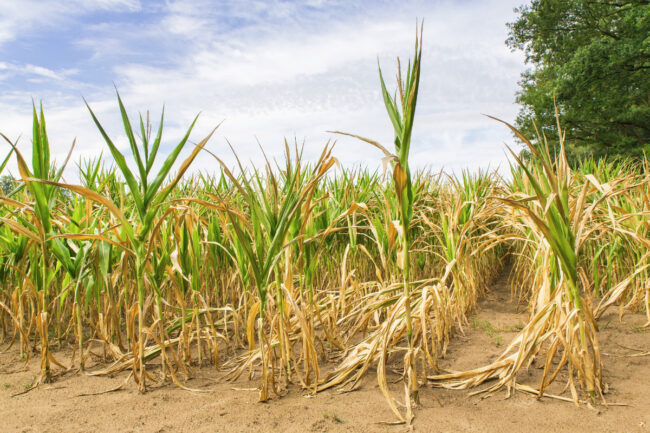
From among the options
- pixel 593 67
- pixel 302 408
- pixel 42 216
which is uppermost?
pixel 593 67

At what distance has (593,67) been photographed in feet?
36.2

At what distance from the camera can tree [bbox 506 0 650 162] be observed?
1098cm

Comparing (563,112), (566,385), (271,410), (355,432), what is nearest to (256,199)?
(271,410)

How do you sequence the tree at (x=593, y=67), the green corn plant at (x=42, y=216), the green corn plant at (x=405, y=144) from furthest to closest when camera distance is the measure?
the tree at (x=593, y=67), the green corn plant at (x=42, y=216), the green corn plant at (x=405, y=144)

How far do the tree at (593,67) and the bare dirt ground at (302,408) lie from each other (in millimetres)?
10193

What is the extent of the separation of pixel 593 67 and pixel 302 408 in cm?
1236

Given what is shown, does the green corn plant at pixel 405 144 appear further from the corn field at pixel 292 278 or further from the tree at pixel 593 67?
the tree at pixel 593 67

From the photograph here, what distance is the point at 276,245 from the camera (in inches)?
64.6

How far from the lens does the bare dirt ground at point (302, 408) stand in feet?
5.07

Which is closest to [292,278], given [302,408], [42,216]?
[302,408]

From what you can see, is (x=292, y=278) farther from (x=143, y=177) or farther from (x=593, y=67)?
(x=593, y=67)

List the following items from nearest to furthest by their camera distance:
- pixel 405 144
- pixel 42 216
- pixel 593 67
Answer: pixel 405 144 < pixel 42 216 < pixel 593 67

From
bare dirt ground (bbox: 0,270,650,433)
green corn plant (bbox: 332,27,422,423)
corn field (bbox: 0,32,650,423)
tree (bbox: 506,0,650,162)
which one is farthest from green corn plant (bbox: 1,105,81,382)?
tree (bbox: 506,0,650,162)

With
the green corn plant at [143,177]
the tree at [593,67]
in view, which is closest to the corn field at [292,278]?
the green corn plant at [143,177]
